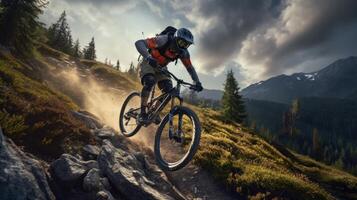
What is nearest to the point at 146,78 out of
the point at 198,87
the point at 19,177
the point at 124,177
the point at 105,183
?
the point at 198,87

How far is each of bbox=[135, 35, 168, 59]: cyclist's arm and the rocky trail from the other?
3.57 m

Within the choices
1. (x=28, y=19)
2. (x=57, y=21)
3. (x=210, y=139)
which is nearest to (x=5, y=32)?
(x=28, y=19)

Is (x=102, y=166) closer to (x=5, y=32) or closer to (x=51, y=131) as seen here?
(x=51, y=131)

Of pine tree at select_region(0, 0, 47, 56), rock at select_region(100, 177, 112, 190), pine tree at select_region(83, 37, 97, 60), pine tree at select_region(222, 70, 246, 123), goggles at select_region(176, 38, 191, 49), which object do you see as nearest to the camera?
rock at select_region(100, 177, 112, 190)

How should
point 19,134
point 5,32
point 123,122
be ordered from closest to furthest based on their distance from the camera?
point 19,134
point 123,122
point 5,32

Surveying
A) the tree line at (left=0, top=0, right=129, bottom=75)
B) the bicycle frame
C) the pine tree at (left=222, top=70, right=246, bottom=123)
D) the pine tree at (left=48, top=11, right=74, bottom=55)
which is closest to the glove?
the bicycle frame

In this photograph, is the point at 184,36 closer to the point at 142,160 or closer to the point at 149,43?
the point at 149,43

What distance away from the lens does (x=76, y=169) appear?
7551 mm

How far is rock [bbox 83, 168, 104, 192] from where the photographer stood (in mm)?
7262

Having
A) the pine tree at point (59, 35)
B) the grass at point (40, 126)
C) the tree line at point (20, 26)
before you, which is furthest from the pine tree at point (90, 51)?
the grass at point (40, 126)

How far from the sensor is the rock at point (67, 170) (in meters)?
7.17

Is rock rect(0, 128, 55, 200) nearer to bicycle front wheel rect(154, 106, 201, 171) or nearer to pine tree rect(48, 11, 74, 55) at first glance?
bicycle front wheel rect(154, 106, 201, 171)

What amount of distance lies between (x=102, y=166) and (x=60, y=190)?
5.89 ft

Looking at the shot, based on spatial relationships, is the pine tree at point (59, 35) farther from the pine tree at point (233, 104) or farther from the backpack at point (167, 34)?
the backpack at point (167, 34)
